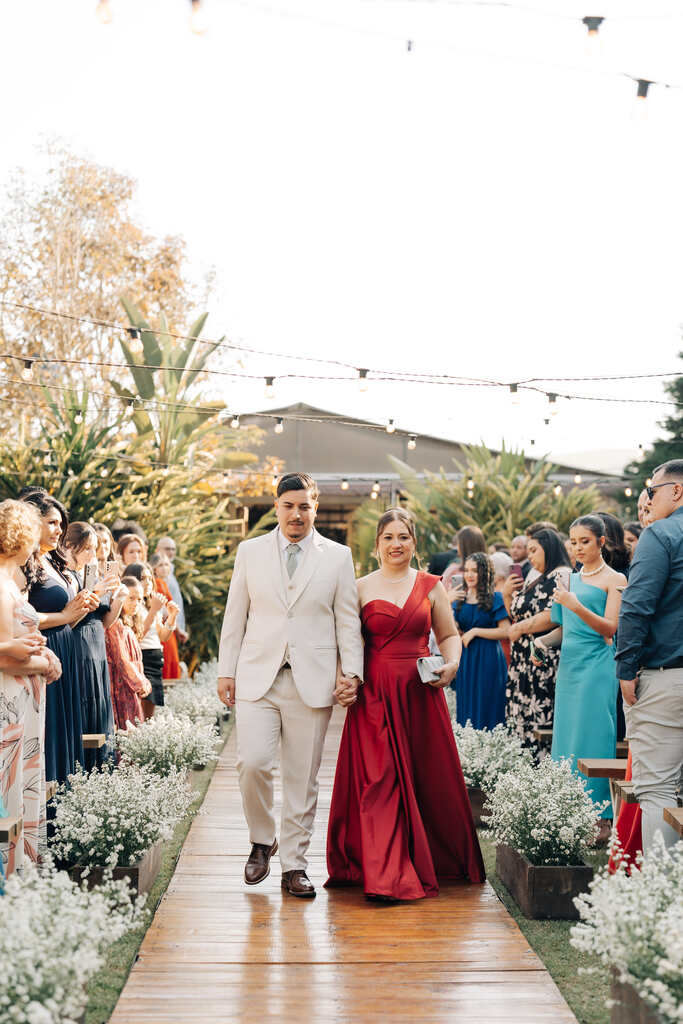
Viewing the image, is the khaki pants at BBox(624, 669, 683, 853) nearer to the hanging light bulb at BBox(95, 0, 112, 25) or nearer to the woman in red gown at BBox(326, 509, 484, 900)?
the woman in red gown at BBox(326, 509, 484, 900)

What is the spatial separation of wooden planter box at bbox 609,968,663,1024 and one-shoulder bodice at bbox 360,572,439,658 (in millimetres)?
2282

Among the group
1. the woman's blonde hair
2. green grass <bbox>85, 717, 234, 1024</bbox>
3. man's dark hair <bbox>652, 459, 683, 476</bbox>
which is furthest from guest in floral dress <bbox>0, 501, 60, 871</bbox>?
man's dark hair <bbox>652, 459, 683, 476</bbox>

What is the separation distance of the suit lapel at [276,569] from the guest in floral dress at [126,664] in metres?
2.45

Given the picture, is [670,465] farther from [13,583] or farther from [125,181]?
[125,181]

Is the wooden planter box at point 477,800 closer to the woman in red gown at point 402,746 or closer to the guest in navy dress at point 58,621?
the woman in red gown at point 402,746

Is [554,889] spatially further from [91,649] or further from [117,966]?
[91,649]

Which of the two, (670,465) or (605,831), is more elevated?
(670,465)

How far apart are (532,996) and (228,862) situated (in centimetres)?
237

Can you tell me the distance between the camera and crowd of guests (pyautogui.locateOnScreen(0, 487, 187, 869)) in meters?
4.49

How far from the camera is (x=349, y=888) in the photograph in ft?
17.6

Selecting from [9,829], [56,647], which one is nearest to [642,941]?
[9,829]

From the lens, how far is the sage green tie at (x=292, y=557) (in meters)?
5.30

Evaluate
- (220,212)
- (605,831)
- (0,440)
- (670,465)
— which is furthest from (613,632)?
(220,212)

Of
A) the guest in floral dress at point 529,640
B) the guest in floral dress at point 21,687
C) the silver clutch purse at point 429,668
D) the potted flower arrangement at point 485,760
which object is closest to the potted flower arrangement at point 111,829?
the guest in floral dress at point 21,687
